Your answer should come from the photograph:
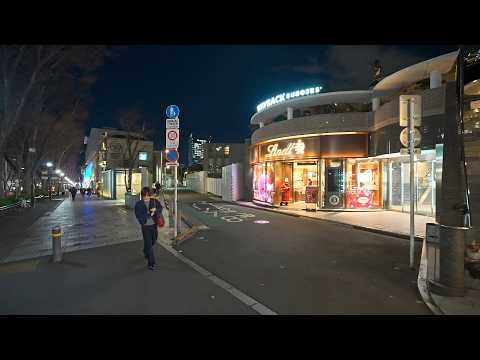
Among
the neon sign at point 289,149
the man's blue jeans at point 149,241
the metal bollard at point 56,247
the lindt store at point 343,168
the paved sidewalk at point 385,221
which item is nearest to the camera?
the man's blue jeans at point 149,241

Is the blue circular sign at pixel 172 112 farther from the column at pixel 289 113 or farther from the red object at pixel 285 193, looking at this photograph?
the column at pixel 289 113

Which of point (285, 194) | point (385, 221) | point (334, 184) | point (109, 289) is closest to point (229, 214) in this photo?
point (285, 194)

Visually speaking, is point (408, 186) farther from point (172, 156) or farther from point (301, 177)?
point (172, 156)

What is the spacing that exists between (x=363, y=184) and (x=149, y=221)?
1445 cm

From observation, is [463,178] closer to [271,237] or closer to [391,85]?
[271,237]

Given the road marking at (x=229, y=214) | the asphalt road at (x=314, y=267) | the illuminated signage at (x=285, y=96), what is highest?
the illuminated signage at (x=285, y=96)

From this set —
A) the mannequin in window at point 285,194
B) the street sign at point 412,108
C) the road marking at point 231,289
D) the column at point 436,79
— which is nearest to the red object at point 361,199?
the mannequin in window at point 285,194

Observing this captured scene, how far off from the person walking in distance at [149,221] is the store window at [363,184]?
535 inches

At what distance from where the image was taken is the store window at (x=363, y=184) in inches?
695

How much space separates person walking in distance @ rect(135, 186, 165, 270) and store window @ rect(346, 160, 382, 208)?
1358cm

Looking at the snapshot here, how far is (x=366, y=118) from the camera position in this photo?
17797 millimetres

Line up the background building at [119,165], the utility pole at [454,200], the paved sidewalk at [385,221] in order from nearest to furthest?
the utility pole at [454,200] < the paved sidewalk at [385,221] < the background building at [119,165]

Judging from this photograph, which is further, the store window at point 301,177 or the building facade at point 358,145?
the store window at point 301,177

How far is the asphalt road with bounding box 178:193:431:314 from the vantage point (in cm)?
485
